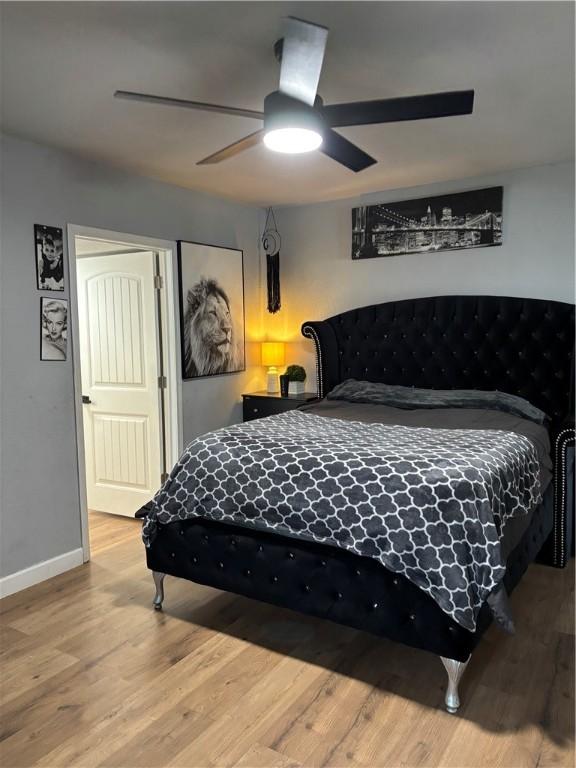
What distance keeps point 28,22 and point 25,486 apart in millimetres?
2387

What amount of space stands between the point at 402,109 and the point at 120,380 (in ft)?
10.3

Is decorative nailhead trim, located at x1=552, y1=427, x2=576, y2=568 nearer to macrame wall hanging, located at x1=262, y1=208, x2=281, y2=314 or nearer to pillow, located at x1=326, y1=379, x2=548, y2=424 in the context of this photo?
pillow, located at x1=326, y1=379, x2=548, y2=424

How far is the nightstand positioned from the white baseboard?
6.07 ft

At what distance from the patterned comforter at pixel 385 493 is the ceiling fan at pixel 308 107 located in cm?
136

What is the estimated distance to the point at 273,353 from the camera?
5203 millimetres

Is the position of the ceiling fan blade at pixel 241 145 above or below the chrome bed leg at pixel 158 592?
above

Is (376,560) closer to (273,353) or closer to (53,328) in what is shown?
(53,328)

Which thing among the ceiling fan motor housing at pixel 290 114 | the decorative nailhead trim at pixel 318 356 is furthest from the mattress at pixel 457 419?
the ceiling fan motor housing at pixel 290 114

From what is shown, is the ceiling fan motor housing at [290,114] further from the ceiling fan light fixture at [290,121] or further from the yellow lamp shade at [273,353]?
the yellow lamp shade at [273,353]

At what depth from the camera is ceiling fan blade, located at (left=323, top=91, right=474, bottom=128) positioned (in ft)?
6.82

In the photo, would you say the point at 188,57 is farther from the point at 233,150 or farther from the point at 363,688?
the point at 363,688

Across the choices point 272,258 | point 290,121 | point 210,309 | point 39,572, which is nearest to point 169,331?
point 210,309

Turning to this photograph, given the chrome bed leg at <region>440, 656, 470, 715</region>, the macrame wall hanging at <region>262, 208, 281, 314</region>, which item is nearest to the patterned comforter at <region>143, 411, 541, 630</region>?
the chrome bed leg at <region>440, 656, 470, 715</region>

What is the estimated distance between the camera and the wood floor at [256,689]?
2.06m
